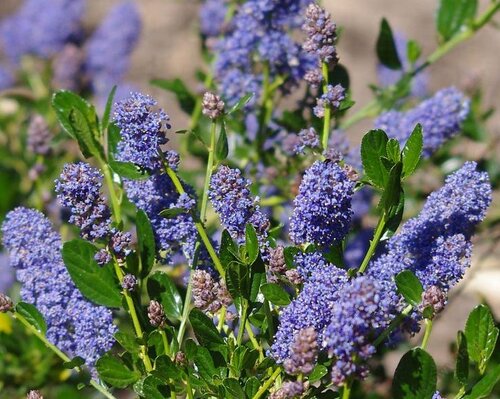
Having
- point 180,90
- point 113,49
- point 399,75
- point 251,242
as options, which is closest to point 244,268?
point 251,242

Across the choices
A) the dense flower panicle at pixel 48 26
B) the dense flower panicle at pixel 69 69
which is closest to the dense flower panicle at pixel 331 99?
the dense flower panicle at pixel 69 69

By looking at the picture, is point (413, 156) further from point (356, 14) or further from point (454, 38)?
point (356, 14)

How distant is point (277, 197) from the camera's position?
204cm

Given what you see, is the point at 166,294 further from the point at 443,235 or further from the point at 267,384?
the point at 443,235

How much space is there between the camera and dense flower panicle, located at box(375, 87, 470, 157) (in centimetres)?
176

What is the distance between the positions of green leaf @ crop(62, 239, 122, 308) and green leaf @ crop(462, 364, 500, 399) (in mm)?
509

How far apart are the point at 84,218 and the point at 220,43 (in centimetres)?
98

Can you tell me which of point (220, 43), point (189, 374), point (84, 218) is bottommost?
point (189, 374)

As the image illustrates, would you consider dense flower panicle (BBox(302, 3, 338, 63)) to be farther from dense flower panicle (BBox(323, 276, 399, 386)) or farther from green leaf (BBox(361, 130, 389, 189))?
dense flower panicle (BBox(323, 276, 399, 386))

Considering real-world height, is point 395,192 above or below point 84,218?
below

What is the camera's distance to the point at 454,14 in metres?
2.06

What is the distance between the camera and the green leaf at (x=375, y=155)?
3.92 ft

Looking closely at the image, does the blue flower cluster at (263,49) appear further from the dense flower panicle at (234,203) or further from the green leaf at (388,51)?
the dense flower panicle at (234,203)

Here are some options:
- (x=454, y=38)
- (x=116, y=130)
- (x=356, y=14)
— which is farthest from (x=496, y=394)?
(x=356, y=14)
